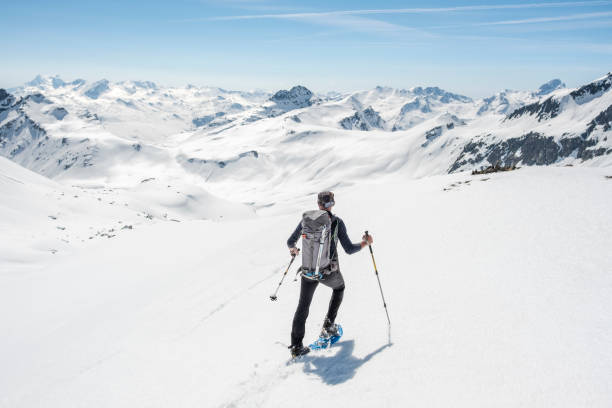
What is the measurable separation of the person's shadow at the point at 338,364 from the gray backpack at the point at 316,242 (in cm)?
145

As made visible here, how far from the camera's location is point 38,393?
7.30 metres

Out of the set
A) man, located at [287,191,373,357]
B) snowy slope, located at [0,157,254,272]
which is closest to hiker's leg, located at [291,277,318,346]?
man, located at [287,191,373,357]

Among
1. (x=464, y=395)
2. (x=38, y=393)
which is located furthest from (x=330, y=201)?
(x=38, y=393)

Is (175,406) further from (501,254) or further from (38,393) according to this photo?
(501,254)

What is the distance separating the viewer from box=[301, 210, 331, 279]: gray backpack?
6.58 meters

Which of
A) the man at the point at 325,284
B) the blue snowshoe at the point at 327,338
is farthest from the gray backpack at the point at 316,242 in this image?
the blue snowshoe at the point at 327,338

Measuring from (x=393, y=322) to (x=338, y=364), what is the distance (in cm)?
144

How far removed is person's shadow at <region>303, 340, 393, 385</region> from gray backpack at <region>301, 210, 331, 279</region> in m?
1.45

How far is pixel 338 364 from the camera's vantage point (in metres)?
6.20

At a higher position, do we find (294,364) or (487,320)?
(487,320)

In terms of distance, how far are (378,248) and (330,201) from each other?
5715 mm

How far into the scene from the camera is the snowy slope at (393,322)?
5129 mm

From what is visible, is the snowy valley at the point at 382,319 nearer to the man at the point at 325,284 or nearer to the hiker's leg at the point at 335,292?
the man at the point at 325,284

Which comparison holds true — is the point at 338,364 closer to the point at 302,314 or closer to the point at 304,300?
the point at 302,314
